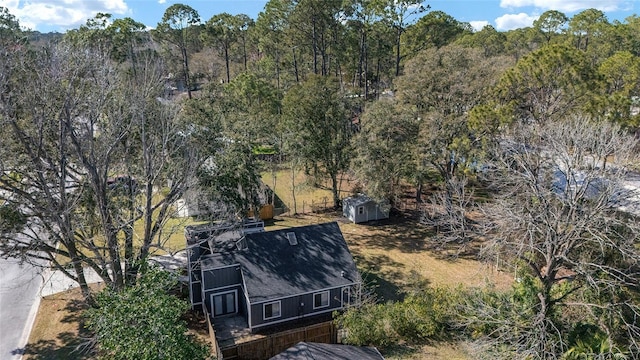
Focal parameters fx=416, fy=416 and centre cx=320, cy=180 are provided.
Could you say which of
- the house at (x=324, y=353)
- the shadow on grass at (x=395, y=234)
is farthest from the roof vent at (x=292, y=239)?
the shadow on grass at (x=395, y=234)

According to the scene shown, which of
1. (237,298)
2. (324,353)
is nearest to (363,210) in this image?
(237,298)

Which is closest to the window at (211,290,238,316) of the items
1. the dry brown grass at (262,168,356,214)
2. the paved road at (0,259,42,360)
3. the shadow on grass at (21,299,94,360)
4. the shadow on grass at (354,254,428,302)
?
the shadow on grass at (21,299,94,360)

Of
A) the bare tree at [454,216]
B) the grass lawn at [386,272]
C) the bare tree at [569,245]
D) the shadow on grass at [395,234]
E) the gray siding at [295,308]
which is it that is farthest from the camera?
the shadow on grass at [395,234]

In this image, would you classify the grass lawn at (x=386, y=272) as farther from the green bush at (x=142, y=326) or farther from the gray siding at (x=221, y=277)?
the green bush at (x=142, y=326)

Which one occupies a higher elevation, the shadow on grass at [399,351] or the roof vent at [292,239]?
the roof vent at [292,239]

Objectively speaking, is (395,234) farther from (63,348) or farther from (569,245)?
(63,348)
